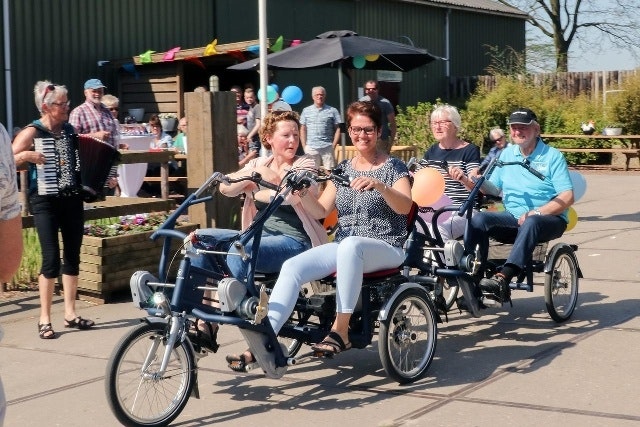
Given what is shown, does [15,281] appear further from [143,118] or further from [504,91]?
[504,91]

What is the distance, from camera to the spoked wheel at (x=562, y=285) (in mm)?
7842

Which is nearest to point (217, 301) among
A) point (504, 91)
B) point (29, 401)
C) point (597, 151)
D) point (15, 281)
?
point (29, 401)

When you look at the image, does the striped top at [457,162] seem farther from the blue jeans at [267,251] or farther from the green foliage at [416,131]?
the green foliage at [416,131]

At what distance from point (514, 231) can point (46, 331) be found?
3498mm

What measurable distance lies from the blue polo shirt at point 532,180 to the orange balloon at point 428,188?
81 centimetres

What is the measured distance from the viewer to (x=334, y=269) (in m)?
6.30

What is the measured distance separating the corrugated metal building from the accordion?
9181mm

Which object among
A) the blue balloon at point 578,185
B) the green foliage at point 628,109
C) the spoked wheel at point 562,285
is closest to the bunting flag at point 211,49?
the blue balloon at point 578,185

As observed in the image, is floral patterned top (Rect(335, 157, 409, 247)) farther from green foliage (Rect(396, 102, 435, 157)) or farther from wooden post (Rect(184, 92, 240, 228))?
green foliage (Rect(396, 102, 435, 157))

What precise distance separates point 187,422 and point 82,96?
53.3ft

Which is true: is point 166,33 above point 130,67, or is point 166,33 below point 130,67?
above

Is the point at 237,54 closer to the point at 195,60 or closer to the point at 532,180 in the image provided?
the point at 195,60

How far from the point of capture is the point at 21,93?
19.7 m

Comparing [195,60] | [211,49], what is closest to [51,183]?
[211,49]
